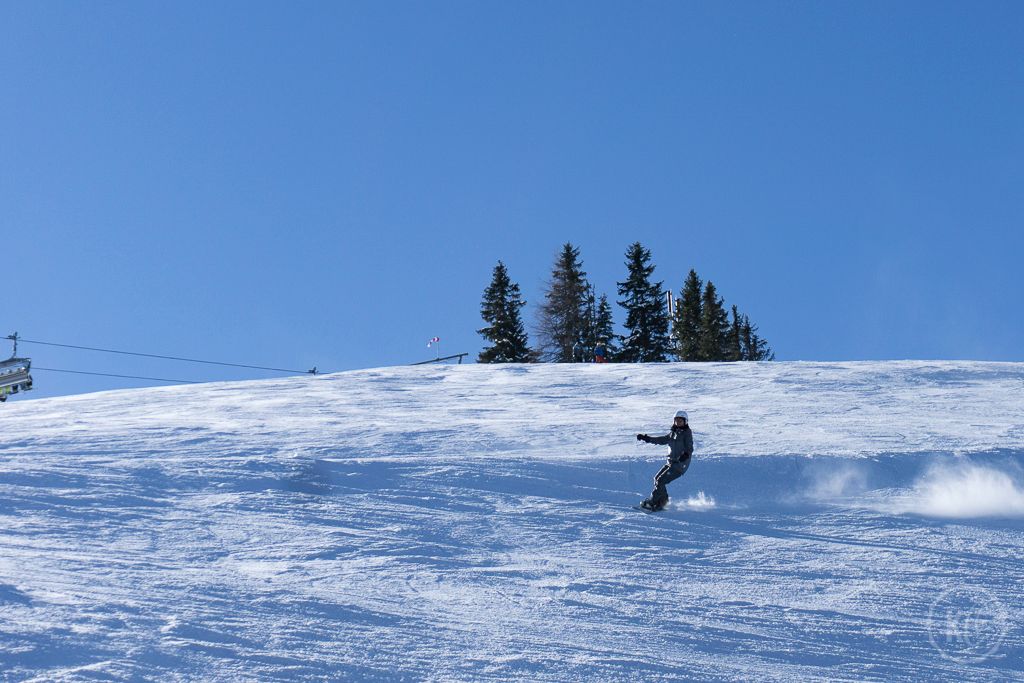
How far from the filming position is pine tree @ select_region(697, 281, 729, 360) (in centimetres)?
5944

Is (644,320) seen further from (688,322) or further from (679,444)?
(679,444)

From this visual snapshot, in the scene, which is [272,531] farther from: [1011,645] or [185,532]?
[1011,645]

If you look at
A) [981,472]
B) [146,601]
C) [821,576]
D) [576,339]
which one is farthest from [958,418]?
[576,339]

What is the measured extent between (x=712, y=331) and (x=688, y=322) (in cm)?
187

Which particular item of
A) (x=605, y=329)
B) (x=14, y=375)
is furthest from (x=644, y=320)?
(x=14, y=375)

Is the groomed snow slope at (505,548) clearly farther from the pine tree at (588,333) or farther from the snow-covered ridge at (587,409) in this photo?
the pine tree at (588,333)

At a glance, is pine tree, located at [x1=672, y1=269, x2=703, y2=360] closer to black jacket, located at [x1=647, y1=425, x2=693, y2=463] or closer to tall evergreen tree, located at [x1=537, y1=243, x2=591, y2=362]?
tall evergreen tree, located at [x1=537, y1=243, x2=591, y2=362]

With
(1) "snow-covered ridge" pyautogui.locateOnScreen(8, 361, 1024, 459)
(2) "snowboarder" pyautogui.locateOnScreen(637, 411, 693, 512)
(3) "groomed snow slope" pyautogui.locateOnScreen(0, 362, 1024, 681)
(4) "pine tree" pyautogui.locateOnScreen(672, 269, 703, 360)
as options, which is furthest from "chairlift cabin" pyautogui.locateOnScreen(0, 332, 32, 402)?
(4) "pine tree" pyautogui.locateOnScreen(672, 269, 703, 360)

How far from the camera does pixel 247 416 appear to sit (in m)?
18.7

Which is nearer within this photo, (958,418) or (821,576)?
(821,576)

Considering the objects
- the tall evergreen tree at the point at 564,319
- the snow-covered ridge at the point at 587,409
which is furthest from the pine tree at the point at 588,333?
the snow-covered ridge at the point at 587,409

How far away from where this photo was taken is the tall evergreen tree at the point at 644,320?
188 feet

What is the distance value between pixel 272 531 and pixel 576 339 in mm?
Answer: 47689

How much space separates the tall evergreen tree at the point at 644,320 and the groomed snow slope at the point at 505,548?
1503 inches
